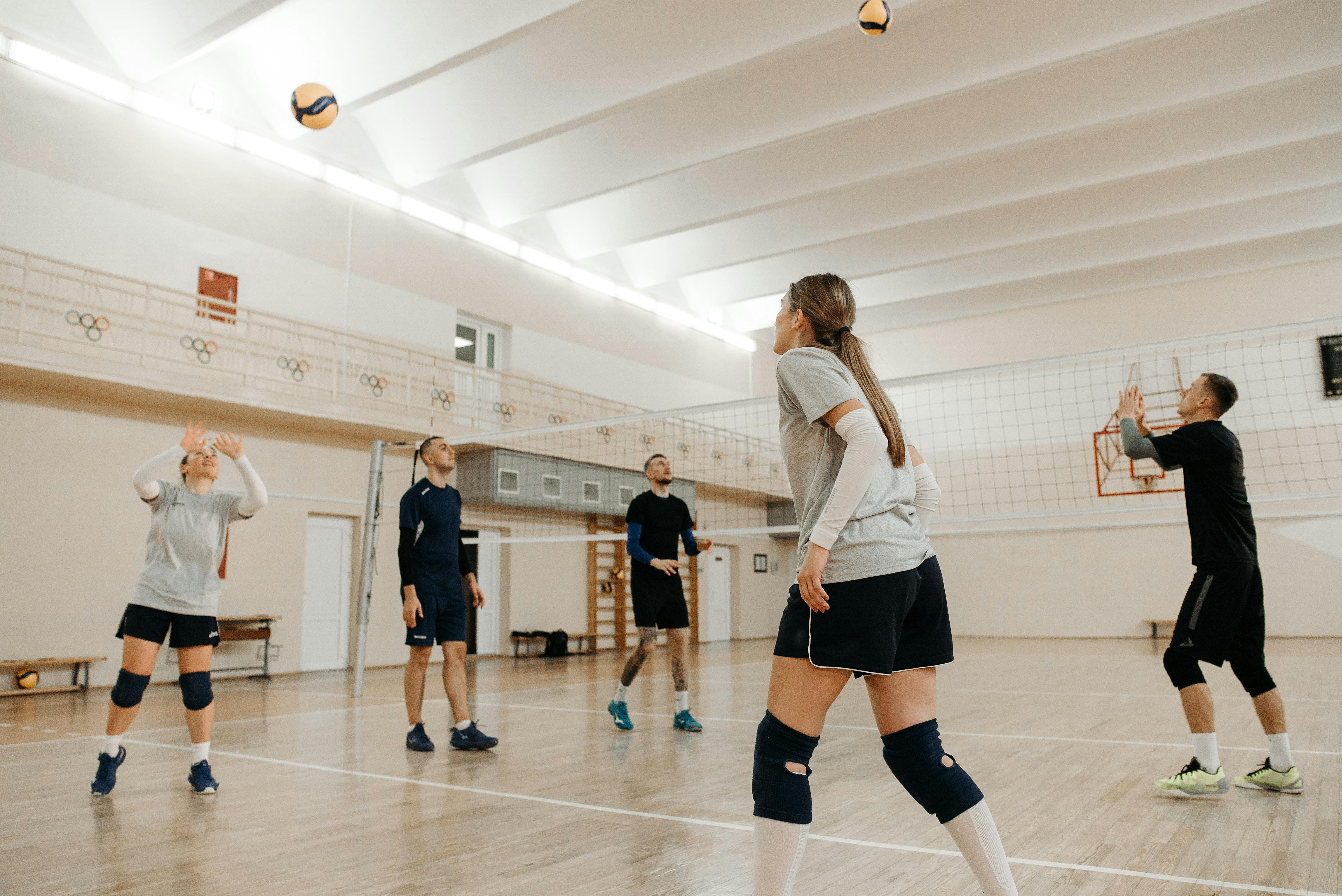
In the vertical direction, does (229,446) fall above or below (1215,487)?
above

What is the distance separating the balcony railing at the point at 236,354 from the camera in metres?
9.09

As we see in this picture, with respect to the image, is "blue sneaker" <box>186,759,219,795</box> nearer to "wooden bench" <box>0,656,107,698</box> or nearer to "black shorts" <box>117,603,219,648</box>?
"black shorts" <box>117,603,219,648</box>

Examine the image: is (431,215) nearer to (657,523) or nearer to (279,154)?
(279,154)

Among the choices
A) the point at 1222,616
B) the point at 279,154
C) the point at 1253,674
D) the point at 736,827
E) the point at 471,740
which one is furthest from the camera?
the point at 279,154

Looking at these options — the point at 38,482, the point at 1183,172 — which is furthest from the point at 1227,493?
the point at 1183,172

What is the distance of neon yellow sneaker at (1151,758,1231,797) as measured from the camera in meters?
3.15

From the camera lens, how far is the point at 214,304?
10.8m

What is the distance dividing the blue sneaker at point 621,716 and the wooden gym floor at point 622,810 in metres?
0.06

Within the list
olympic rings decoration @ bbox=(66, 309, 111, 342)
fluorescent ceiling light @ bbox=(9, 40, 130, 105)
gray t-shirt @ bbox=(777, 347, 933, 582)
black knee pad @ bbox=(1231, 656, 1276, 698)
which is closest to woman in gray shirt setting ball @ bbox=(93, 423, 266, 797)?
gray t-shirt @ bbox=(777, 347, 933, 582)

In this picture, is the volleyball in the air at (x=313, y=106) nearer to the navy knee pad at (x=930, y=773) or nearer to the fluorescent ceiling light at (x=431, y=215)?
the fluorescent ceiling light at (x=431, y=215)

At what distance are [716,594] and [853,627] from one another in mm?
16971

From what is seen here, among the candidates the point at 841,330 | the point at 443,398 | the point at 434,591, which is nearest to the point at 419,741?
the point at 434,591

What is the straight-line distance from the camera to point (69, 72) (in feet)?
32.3

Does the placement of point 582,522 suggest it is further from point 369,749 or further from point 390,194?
point 369,749
